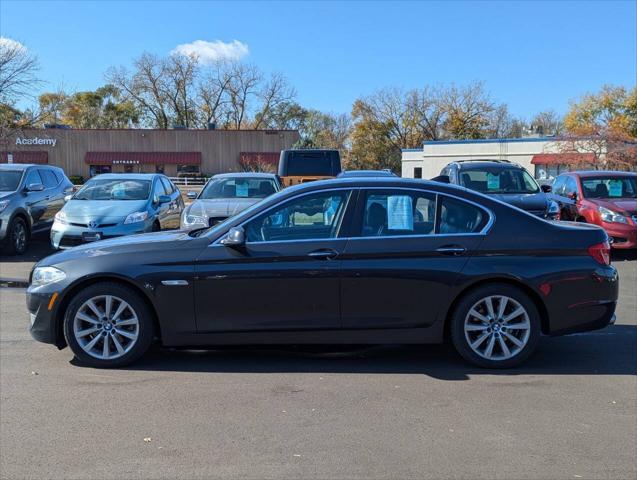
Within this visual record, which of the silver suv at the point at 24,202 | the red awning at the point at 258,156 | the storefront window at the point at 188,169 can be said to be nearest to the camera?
the silver suv at the point at 24,202

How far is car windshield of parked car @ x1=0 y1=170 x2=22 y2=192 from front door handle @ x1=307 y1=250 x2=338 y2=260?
9.14 meters

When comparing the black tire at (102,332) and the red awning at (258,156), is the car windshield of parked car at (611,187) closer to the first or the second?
the black tire at (102,332)

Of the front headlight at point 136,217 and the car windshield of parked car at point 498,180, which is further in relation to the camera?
the car windshield of parked car at point 498,180

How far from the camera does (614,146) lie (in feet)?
109

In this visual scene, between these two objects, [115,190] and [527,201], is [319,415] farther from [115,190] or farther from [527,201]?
[115,190]

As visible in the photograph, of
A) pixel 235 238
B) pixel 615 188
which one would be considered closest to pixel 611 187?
Answer: pixel 615 188

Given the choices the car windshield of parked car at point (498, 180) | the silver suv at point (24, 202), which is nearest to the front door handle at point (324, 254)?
the car windshield of parked car at point (498, 180)

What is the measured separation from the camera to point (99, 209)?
35.3ft

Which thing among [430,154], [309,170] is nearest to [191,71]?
[430,154]

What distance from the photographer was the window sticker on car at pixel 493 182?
1248 cm

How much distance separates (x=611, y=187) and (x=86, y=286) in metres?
11.3

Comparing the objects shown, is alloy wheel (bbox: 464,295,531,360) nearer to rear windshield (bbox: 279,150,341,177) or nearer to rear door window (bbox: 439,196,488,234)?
rear door window (bbox: 439,196,488,234)

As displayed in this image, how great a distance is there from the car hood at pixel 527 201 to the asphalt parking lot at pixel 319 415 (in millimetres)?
5464

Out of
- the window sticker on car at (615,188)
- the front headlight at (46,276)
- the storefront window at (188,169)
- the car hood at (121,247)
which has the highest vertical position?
the storefront window at (188,169)
